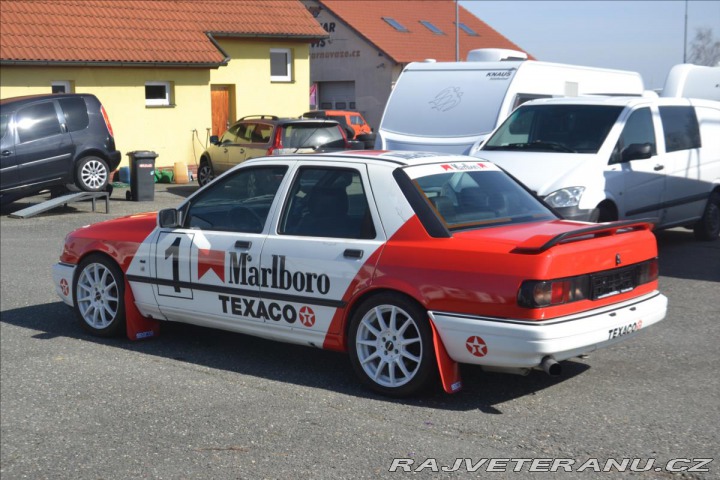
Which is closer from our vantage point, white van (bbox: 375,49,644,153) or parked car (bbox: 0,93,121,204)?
white van (bbox: 375,49,644,153)

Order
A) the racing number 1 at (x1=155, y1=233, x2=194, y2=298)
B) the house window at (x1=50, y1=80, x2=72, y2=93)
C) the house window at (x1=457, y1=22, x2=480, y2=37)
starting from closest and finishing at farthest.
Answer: the racing number 1 at (x1=155, y1=233, x2=194, y2=298), the house window at (x1=50, y1=80, x2=72, y2=93), the house window at (x1=457, y1=22, x2=480, y2=37)

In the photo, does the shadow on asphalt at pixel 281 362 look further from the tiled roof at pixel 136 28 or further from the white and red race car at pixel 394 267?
the tiled roof at pixel 136 28

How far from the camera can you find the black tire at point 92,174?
19.8m

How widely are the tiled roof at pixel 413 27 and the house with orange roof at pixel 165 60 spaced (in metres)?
13.7

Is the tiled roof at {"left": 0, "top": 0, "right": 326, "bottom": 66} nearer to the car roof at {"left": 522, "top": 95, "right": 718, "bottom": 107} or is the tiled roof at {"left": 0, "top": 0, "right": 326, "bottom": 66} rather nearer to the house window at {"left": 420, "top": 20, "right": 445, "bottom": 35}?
the car roof at {"left": 522, "top": 95, "right": 718, "bottom": 107}

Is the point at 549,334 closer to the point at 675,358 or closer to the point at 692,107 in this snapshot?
the point at 675,358

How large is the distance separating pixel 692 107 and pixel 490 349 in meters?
8.41

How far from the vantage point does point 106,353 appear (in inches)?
312

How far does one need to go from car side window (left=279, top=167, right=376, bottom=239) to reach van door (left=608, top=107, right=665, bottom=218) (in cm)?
514

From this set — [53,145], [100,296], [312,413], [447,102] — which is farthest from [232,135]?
[312,413]

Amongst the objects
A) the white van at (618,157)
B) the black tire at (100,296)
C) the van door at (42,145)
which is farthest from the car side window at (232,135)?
the black tire at (100,296)

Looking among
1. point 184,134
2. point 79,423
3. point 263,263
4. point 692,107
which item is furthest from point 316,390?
point 184,134

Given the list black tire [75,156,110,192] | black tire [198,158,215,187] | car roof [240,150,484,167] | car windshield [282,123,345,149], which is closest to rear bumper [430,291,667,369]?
car roof [240,150,484,167]

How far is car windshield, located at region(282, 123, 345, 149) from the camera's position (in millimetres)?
21250
